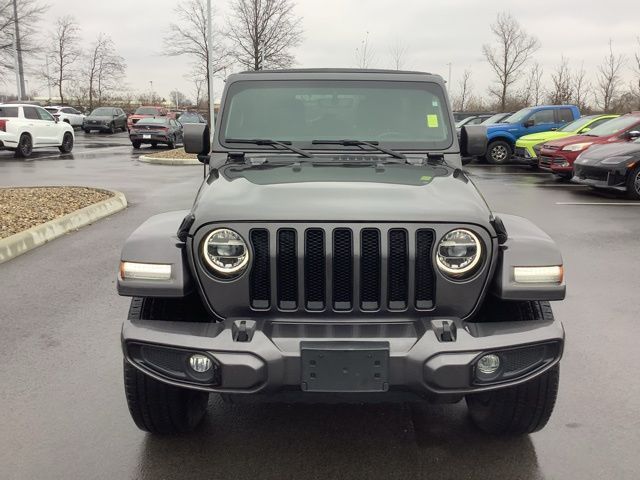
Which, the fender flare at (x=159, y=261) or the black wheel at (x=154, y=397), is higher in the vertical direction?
the fender flare at (x=159, y=261)

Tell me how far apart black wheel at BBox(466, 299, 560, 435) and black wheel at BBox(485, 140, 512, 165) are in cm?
1725

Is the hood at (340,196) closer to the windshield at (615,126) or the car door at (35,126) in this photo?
the windshield at (615,126)

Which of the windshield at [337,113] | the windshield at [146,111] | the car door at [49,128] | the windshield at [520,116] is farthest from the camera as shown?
the windshield at [146,111]

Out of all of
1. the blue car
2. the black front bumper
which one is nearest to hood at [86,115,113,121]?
the black front bumper

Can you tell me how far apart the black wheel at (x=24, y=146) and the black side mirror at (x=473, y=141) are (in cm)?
1854

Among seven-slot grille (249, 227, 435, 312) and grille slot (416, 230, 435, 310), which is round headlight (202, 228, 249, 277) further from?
grille slot (416, 230, 435, 310)

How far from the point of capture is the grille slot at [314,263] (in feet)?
8.53

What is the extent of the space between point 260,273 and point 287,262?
127mm

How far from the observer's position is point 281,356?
239 cm

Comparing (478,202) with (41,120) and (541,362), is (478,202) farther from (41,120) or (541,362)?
(41,120)

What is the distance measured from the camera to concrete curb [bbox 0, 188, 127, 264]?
22.4ft

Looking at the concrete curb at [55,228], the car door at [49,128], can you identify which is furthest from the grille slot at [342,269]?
the car door at [49,128]

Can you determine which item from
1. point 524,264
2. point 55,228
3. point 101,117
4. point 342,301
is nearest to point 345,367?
point 342,301

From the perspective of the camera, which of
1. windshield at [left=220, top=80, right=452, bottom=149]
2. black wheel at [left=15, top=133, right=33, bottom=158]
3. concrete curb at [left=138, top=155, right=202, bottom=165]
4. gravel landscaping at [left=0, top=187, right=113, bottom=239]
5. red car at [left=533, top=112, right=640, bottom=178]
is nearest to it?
windshield at [left=220, top=80, right=452, bottom=149]
